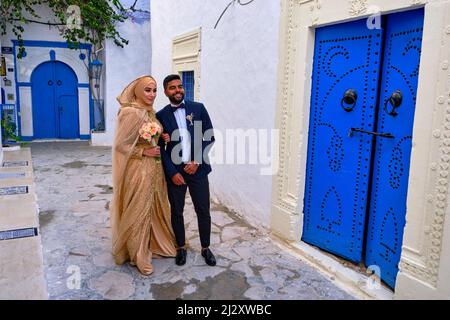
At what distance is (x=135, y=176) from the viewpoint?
3.15 metres

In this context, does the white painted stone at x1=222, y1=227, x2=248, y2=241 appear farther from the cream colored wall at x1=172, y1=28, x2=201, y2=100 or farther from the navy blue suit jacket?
the cream colored wall at x1=172, y1=28, x2=201, y2=100

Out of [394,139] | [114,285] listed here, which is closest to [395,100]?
[394,139]

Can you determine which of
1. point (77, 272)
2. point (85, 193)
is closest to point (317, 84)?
point (77, 272)

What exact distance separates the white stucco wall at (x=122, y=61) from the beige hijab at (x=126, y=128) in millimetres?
7198

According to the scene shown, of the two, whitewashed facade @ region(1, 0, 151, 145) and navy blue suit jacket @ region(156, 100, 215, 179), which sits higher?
whitewashed facade @ region(1, 0, 151, 145)

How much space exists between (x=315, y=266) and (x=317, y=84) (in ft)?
5.13

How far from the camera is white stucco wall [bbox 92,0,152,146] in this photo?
9.96m

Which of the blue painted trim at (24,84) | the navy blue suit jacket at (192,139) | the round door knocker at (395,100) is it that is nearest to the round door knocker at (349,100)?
the round door knocker at (395,100)

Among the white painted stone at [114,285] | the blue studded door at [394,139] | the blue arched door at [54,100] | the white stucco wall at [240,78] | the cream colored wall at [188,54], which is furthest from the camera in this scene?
the blue arched door at [54,100]

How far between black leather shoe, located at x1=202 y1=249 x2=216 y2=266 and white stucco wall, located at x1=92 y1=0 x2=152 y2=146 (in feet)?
24.1

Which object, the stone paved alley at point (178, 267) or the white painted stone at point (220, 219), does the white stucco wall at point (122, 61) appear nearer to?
the stone paved alley at point (178, 267)

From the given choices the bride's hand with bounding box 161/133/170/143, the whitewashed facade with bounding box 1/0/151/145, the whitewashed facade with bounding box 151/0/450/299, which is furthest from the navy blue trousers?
the whitewashed facade with bounding box 1/0/151/145

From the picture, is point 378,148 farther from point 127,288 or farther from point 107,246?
point 107,246

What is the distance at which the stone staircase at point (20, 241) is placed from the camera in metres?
2.86
